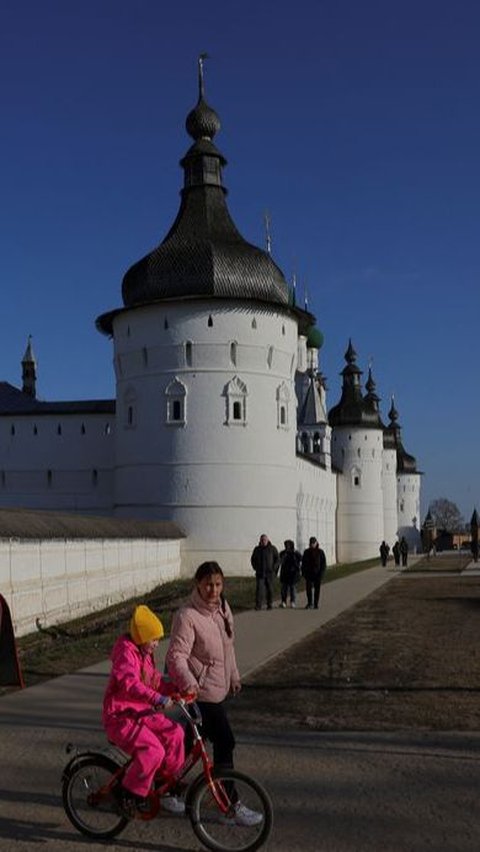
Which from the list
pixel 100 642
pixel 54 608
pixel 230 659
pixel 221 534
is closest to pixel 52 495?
pixel 221 534

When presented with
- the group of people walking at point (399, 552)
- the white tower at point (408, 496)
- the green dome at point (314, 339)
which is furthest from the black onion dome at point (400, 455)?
the group of people walking at point (399, 552)

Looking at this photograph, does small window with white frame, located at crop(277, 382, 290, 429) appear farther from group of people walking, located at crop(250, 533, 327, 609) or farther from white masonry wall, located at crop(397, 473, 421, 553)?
white masonry wall, located at crop(397, 473, 421, 553)

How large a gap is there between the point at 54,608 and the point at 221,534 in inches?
605

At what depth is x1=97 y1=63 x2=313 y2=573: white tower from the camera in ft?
106

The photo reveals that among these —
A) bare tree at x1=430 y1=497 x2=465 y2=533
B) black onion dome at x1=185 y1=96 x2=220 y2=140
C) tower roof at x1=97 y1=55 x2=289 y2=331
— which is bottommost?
bare tree at x1=430 y1=497 x2=465 y2=533

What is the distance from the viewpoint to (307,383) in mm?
63844

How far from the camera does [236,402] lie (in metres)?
32.7

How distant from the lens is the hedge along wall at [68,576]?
1534 cm

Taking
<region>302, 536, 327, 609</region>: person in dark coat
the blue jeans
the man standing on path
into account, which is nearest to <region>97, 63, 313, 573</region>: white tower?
the blue jeans

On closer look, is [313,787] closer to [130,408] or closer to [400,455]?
[130,408]

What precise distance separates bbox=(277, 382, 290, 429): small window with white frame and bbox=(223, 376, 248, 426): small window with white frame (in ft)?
5.06

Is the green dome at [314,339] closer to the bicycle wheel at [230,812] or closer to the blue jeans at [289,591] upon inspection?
the blue jeans at [289,591]

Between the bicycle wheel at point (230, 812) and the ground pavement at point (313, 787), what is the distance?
114 mm

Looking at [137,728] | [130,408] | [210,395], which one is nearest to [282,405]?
[210,395]
